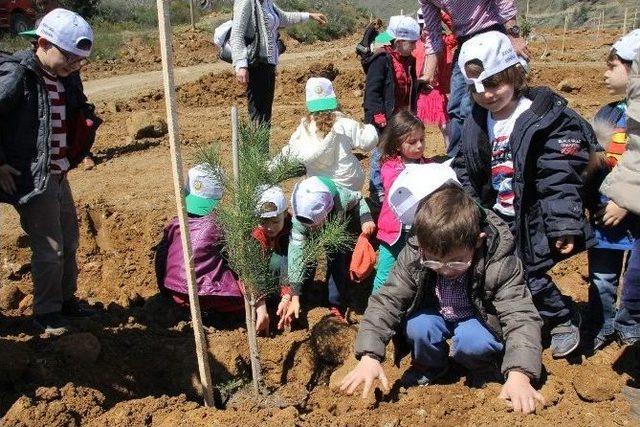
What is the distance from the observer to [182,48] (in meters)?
19.2

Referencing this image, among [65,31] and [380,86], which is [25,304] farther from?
[380,86]

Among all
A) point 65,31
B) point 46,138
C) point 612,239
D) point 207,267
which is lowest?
point 207,267

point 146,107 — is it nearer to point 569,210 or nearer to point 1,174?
point 1,174

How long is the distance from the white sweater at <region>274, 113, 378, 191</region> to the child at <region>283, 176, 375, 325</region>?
426 millimetres

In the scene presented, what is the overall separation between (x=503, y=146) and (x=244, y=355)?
1.75 metres

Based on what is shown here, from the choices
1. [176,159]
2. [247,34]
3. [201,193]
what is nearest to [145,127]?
[247,34]

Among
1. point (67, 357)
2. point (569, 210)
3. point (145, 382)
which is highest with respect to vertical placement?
point (569, 210)

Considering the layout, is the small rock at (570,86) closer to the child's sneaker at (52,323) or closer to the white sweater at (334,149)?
the white sweater at (334,149)

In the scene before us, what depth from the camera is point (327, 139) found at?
4.29 metres

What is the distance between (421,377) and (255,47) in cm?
291

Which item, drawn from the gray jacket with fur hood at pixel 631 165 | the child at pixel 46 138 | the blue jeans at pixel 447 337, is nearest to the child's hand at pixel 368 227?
the blue jeans at pixel 447 337

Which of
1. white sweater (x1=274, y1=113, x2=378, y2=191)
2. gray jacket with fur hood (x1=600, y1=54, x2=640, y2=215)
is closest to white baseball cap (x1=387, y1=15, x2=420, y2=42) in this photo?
white sweater (x1=274, y1=113, x2=378, y2=191)

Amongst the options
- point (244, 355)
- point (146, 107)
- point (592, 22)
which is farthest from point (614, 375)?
point (592, 22)

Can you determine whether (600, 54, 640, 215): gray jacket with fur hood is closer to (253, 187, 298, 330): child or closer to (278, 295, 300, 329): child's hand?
(253, 187, 298, 330): child
